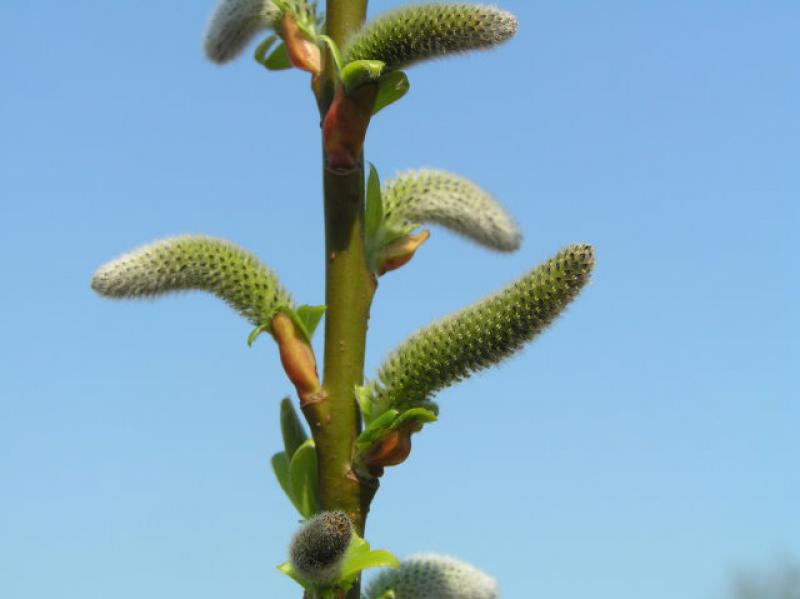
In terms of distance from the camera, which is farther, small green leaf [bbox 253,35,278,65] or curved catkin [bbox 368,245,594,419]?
small green leaf [bbox 253,35,278,65]

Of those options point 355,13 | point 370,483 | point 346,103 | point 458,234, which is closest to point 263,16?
point 355,13

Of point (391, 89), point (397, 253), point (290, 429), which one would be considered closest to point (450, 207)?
point (397, 253)

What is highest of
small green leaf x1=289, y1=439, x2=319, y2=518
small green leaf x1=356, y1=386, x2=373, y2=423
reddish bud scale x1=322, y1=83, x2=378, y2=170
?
reddish bud scale x1=322, y1=83, x2=378, y2=170

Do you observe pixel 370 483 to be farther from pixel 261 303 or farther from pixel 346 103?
pixel 346 103

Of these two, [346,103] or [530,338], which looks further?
[346,103]

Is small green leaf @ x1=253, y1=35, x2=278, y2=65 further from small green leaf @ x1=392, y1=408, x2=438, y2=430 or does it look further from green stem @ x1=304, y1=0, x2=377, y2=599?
small green leaf @ x1=392, y1=408, x2=438, y2=430

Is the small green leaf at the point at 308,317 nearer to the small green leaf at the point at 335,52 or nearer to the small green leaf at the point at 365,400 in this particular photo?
the small green leaf at the point at 365,400

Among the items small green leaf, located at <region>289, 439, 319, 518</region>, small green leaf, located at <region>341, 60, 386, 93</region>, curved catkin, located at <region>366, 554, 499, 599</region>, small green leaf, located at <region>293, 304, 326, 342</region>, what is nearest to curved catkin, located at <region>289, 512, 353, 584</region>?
small green leaf, located at <region>289, 439, 319, 518</region>
